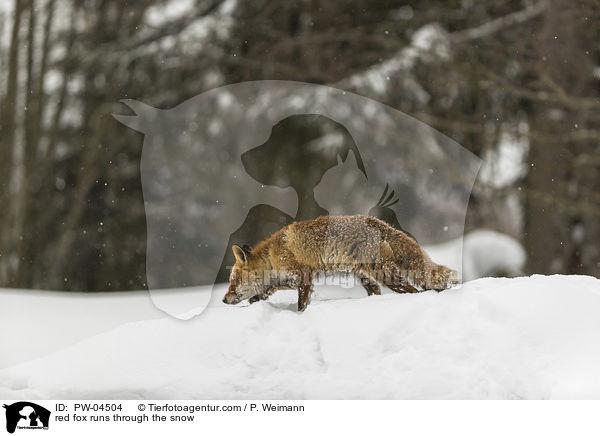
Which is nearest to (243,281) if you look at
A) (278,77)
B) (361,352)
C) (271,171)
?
(361,352)

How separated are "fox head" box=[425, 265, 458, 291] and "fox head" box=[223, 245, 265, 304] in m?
0.96

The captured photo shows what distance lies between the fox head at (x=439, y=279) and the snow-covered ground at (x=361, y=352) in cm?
8

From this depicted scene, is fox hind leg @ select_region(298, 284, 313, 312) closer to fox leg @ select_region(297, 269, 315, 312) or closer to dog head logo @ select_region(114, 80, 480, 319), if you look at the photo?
fox leg @ select_region(297, 269, 315, 312)

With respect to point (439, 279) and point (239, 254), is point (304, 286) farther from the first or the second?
point (439, 279)

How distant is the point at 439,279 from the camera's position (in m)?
3.07

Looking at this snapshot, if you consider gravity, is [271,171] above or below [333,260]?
above

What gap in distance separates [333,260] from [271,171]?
76.3 inches

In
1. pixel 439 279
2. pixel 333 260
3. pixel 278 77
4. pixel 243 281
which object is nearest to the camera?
pixel 439 279

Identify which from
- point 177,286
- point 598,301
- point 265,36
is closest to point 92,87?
point 265,36

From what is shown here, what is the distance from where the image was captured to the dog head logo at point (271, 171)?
4281 millimetres

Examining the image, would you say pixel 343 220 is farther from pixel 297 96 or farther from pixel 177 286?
pixel 297 96
